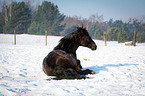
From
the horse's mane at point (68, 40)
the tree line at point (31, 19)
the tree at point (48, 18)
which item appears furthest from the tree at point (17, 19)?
the horse's mane at point (68, 40)

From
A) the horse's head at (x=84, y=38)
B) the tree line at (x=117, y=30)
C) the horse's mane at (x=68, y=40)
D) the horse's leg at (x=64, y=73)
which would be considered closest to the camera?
the horse's leg at (x=64, y=73)

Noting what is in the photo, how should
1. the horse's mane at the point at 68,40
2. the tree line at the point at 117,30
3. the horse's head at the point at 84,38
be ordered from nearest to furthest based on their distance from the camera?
1. the horse's mane at the point at 68,40
2. the horse's head at the point at 84,38
3. the tree line at the point at 117,30

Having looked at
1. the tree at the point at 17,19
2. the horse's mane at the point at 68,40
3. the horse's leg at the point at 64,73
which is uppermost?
the tree at the point at 17,19

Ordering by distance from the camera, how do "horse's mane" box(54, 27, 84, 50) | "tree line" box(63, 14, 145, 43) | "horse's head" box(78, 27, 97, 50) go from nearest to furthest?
"horse's mane" box(54, 27, 84, 50) → "horse's head" box(78, 27, 97, 50) → "tree line" box(63, 14, 145, 43)

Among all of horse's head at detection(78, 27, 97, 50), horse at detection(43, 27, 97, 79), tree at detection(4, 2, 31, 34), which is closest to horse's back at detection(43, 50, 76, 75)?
horse at detection(43, 27, 97, 79)

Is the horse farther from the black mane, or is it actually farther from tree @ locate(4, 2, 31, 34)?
tree @ locate(4, 2, 31, 34)

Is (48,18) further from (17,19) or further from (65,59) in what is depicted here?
(65,59)

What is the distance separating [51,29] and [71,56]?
46861 mm

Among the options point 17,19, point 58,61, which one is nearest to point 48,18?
point 17,19

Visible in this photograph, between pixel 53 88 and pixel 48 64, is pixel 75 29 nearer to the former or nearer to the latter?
pixel 48 64

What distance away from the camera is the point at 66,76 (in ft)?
10.7

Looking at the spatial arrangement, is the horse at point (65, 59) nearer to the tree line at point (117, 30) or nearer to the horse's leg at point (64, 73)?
the horse's leg at point (64, 73)

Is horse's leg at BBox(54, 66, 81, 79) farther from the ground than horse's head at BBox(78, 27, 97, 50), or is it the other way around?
horse's head at BBox(78, 27, 97, 50)

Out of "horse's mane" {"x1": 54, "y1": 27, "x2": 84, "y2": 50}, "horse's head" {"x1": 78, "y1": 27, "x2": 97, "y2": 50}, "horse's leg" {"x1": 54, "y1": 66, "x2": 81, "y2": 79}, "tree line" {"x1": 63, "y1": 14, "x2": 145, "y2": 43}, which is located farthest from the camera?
"tree line" {"x1": 63, "y1": 14, "x2": 145, "y2": 43}
